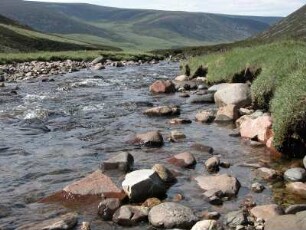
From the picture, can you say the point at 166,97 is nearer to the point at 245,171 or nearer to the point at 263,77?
the point at 263,77

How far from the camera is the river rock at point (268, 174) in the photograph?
45.1 ft

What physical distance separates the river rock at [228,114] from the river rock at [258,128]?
2.56m

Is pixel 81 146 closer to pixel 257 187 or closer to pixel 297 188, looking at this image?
pixel 257 187

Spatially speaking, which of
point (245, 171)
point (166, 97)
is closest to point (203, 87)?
point (166, 97)

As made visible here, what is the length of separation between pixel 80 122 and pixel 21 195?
10.2 metres

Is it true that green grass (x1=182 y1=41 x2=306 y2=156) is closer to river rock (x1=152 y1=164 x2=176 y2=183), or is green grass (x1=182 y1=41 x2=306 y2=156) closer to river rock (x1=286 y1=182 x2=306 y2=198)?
river rock (x1=286 y1=182 x2=306 y2=198)

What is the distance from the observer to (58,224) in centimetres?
1034

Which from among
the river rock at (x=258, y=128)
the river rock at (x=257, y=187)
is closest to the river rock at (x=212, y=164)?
the river rock at (x=257, y=187)

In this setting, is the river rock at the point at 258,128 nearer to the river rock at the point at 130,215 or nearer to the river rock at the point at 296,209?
the river rock at the point at 296,209

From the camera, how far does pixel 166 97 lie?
30.6 m

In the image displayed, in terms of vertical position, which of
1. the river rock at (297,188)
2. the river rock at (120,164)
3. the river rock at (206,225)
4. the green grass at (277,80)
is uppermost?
the green grass at (277,80)

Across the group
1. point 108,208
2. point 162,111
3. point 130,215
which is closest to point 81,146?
point 108,208

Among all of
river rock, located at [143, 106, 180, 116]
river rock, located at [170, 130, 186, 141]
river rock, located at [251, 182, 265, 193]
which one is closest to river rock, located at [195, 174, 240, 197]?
river rock, located at [251, 182, 265, 193]

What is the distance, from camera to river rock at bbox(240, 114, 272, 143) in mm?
17688
